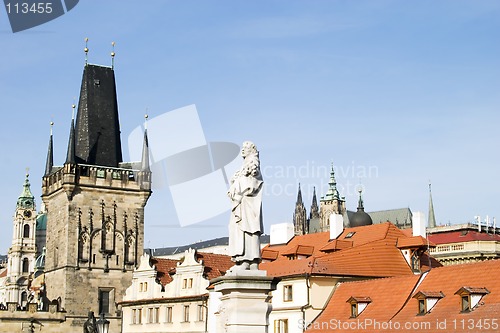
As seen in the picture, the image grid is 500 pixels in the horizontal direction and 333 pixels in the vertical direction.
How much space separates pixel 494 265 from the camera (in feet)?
122

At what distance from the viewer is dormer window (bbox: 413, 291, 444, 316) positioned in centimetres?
3719

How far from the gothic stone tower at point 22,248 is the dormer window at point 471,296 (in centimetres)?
11861

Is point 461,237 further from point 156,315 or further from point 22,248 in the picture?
point 22,248

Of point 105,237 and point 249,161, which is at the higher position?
point 105,237

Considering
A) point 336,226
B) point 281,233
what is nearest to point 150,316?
point 281,233

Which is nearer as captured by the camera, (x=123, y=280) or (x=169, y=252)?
(x=123, y=280)

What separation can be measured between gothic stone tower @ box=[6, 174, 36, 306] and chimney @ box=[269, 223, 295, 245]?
88.9 m

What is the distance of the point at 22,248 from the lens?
6073 inches

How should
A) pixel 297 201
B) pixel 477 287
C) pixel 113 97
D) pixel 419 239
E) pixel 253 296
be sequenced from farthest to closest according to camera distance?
pixel 297 201, pixel 113 97, pixel 419 239, pixel 477 287, pixel 253 296

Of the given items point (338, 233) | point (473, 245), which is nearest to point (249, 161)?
point (338, 233)

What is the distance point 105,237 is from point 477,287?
40086mm

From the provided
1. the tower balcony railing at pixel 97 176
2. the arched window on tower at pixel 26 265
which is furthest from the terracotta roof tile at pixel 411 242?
the arched window on tower at pixel 26 265

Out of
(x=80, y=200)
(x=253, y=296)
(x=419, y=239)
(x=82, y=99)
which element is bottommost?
(x=253, y=296)

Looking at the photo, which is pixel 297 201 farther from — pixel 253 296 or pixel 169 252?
pixel 253 296
